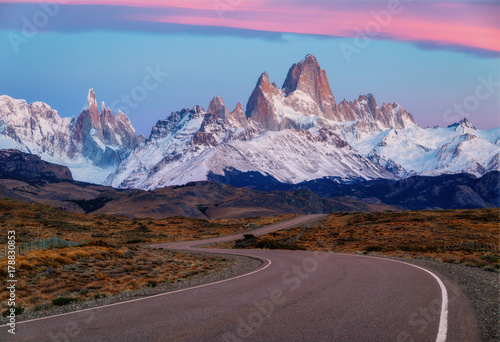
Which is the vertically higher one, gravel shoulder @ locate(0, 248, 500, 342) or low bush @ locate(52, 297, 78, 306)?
low bush @ locate(52, 297, 78, 306)

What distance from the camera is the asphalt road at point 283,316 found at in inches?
472

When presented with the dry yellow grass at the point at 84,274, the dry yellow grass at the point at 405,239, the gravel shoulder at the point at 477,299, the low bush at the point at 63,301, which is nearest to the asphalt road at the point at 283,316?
the gravel shoulder at the point at 477,299

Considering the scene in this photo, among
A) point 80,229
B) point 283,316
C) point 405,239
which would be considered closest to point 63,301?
point 283,316

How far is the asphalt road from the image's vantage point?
12.0 meters

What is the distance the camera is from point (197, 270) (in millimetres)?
30484

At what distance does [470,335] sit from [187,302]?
8.47 metres

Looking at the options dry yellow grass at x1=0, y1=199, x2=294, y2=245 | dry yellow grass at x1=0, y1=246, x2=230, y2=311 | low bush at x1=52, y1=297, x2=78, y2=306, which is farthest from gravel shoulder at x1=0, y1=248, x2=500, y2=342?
dry yellow grass at x1=0, y1=199, x2=294, y2=245

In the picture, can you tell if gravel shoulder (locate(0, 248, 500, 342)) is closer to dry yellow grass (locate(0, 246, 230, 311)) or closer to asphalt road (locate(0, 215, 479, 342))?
asphalt road (locate(0, 215, 479, 342))


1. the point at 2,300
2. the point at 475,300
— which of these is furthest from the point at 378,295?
the point at 2,300

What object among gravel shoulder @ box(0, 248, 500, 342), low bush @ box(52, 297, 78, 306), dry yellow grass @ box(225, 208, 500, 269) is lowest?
dry yellow grass @ box(225, 208, 500, 269)

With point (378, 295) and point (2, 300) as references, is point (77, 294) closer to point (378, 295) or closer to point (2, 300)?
point (2, 300)

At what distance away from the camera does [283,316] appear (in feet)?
45.4

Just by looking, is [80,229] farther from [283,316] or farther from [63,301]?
[283,316]

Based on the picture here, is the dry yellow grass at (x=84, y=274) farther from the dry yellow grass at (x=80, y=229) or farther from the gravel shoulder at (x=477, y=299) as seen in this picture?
the dry yellow grass at (x=80, y=229)
